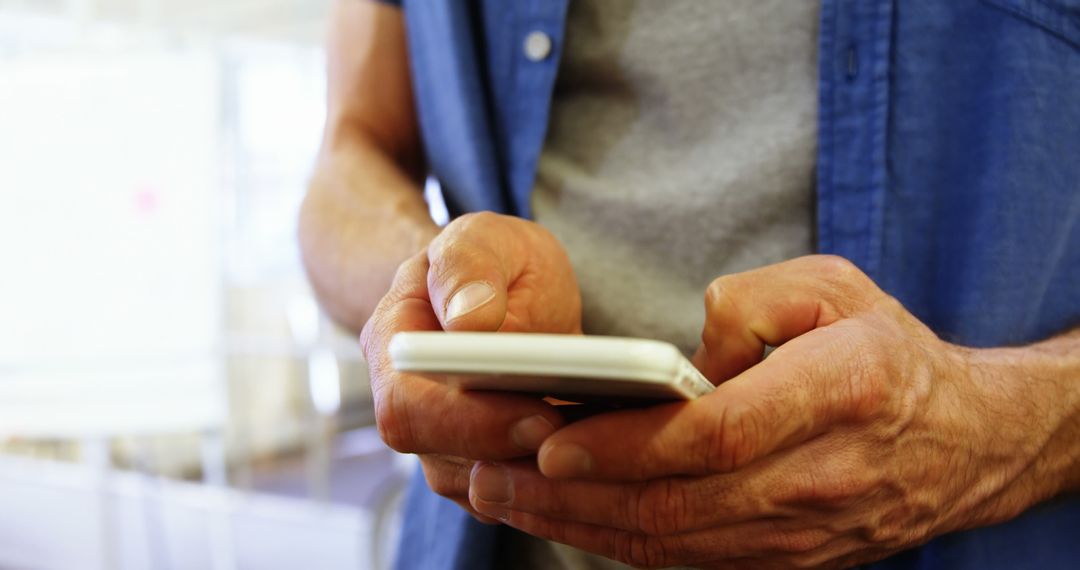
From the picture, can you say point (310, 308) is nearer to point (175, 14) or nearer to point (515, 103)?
point (175, 14)

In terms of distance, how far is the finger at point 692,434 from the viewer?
363 mm

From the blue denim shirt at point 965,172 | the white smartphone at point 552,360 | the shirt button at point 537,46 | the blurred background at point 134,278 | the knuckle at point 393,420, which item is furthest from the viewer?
the blurred background at point 134,278

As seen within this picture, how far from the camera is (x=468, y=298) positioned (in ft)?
1.32

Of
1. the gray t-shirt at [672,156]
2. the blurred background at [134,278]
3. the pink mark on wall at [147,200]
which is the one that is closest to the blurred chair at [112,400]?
the blurred background at [134,278]

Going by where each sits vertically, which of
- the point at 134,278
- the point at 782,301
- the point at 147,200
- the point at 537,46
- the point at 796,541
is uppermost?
the point at 537,46

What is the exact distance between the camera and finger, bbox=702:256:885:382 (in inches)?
18.0

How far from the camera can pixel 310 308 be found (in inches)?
181

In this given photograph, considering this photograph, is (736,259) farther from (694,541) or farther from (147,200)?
(147,200)

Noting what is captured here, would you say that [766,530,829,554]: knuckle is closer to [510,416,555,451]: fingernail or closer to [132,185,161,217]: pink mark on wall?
[510,416,555,451]: fingernail

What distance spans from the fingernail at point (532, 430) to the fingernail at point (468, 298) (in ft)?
0.20

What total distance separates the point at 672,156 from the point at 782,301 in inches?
9.8

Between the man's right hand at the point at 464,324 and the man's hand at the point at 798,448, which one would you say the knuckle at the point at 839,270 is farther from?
the man's right hand at the point at 464,324

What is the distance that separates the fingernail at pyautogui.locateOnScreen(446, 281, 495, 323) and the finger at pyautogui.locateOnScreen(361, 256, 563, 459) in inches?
1.4

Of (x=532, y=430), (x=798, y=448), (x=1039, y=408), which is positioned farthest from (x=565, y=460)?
(x=1039, y=408)
